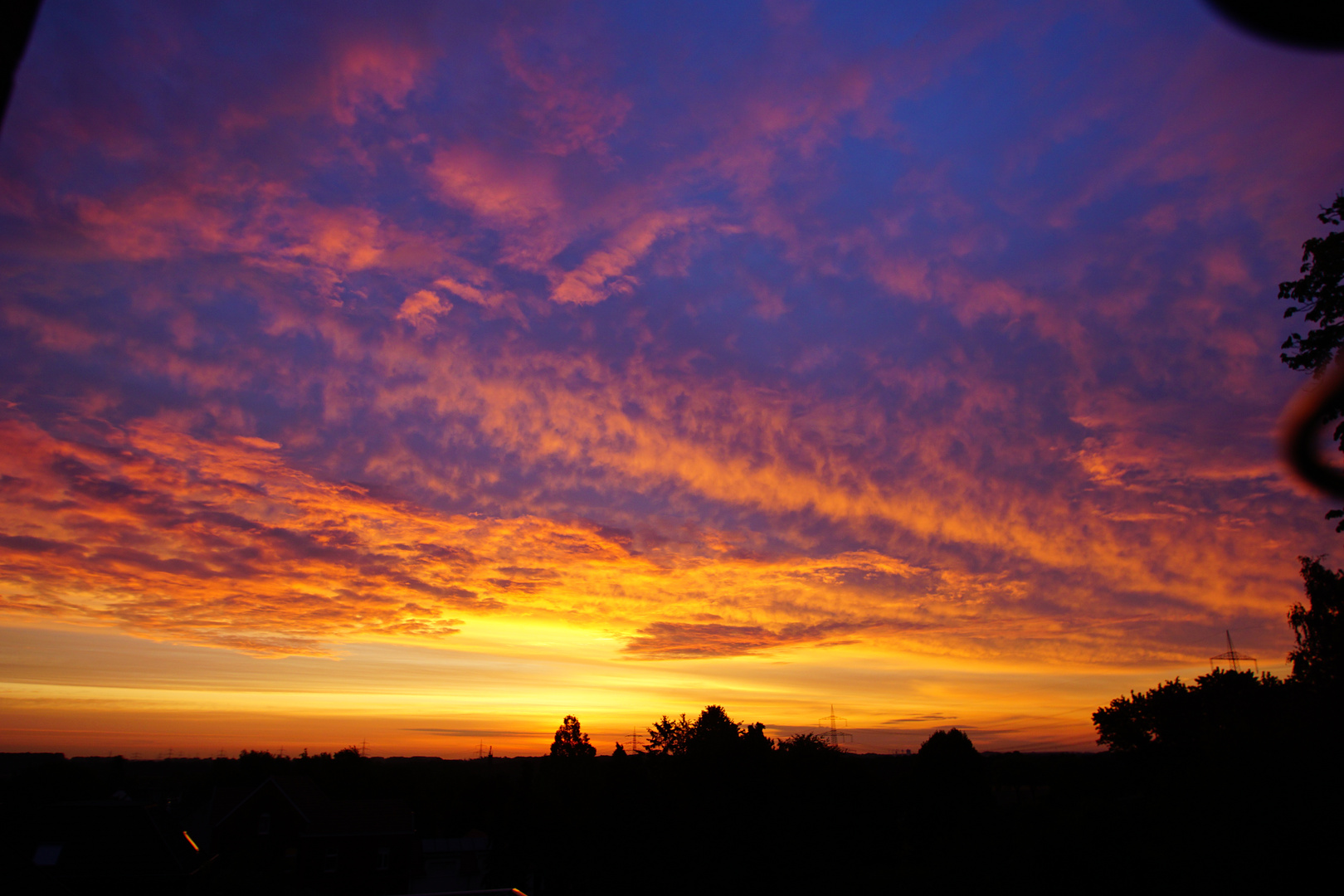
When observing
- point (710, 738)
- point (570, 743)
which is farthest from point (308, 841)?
point (570, 743)

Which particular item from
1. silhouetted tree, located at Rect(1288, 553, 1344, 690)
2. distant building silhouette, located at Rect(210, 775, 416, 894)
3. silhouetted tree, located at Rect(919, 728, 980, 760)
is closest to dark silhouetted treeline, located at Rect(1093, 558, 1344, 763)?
silhouetted tree, located at Rect(1288, 553, 1344, 690)

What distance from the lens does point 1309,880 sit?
1761 centimetres

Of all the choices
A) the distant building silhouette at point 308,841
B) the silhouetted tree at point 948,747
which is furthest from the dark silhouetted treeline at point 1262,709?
the distant building silhouette at point 308,841

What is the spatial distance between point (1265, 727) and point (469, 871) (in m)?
61.9

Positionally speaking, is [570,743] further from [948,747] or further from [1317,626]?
[1317,626]

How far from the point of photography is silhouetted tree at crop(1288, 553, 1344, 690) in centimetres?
3098

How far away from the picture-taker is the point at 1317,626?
36.0 m

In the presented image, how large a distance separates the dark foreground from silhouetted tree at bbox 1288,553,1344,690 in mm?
8640

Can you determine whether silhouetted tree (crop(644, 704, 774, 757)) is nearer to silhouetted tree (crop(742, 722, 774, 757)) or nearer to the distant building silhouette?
silhouetted tree (crop(742, 722, 774, 757))

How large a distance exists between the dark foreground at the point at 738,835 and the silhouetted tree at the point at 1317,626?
8.64 m

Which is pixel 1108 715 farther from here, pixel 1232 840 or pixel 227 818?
pixel 227 818

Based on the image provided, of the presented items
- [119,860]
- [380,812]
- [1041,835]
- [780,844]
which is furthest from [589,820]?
[1041,835]

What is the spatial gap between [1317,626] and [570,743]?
300 feet

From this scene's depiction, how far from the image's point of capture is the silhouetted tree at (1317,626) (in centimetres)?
Answer: 3098
